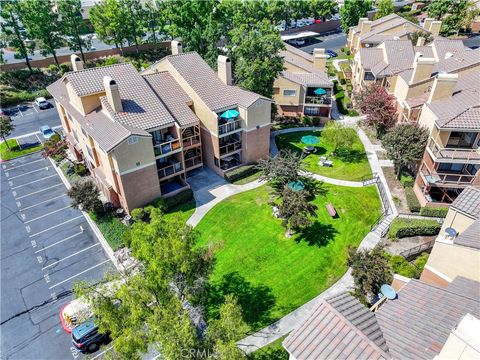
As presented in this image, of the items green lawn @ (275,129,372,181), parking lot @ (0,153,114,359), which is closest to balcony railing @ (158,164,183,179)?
parking lot @ (0,153,114,359)

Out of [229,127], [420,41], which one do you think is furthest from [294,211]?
[420,41]

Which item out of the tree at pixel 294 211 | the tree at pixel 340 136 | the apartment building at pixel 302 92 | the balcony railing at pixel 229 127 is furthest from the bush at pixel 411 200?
the balcony railing at pixel 229 127

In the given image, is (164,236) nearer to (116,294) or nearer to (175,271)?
(175,271)

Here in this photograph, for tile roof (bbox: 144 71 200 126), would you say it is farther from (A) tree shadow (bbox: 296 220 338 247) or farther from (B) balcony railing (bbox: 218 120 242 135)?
(A) tree shadow (bbox: 296 220 338 247)

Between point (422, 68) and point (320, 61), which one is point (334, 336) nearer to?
point (422, 68)

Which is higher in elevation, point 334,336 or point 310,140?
point 334,336

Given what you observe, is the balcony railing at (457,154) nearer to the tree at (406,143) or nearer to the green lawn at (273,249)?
the tree at (406,143)
